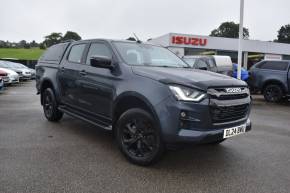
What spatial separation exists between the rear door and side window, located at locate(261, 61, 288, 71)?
8756mm

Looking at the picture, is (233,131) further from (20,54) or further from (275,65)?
(20,54)

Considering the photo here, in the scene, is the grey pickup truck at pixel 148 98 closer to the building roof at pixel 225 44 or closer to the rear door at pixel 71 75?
the rear door at pixel 71 75

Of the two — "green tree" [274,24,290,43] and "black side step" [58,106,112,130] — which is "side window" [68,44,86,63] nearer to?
"black side step" [58,106,112,130]

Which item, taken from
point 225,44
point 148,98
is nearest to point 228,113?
point 148,98

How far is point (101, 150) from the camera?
507 cm

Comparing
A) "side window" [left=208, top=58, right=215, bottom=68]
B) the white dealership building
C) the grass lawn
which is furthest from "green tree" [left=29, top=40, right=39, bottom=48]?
"side window" [left=208, top=58, right=215, bottom=68]

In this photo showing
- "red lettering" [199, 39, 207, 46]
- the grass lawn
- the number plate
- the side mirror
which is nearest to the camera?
the number plate

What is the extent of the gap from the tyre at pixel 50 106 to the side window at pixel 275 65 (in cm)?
876

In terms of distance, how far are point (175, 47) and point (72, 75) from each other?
2361cm

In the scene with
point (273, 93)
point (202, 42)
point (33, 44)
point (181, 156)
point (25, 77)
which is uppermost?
point (33, 44)

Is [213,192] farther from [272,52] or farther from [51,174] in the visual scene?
[272,52]

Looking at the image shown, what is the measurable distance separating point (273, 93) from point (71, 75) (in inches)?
354

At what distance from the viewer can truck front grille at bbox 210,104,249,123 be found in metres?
3.96

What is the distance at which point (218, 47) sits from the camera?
103ft
